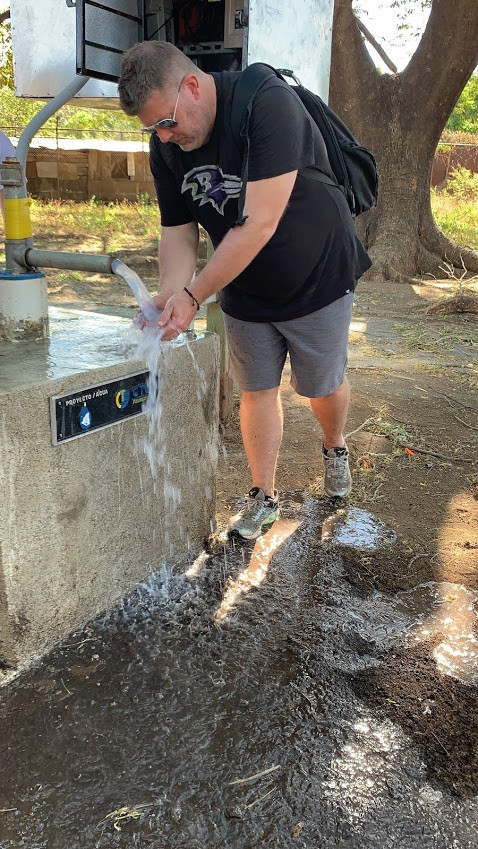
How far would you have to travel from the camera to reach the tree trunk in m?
8.97

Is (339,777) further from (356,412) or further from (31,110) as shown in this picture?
(31,110)

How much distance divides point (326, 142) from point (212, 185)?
1.51ft

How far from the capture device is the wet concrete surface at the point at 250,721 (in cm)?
168

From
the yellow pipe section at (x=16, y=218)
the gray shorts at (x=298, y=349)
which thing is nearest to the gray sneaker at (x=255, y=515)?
the gray shorts at (x=298, y=349)

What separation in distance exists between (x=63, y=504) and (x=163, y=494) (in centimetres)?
51

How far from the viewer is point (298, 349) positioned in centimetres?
283

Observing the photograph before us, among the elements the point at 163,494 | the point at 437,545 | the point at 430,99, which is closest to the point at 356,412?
the point at 437,545

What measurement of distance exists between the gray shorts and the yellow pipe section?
850 millimetres

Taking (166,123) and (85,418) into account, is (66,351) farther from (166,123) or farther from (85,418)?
(166,123)

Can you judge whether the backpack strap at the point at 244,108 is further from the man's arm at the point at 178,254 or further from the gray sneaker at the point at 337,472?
the gray sneaker at the point at 337,472

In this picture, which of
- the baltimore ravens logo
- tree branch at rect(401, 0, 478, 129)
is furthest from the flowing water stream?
tree branch at rect(401, 0, 478, 129)

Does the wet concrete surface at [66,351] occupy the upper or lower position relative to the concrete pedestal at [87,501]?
upper

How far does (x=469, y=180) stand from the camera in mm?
17391

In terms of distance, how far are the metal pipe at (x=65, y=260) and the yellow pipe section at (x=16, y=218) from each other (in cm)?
6
